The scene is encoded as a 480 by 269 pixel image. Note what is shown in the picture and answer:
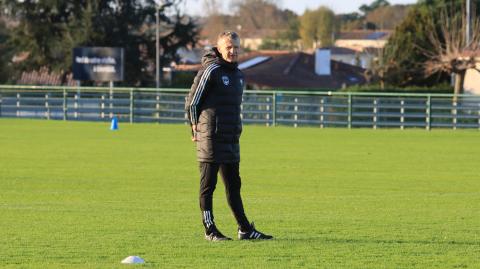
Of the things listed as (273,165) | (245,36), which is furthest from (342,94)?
(245,36)

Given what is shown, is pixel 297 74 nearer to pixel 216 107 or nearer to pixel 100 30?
pixel 100 30

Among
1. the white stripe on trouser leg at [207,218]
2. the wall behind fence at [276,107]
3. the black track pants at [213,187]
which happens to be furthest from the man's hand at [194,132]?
the wall behind fence at [276,107]

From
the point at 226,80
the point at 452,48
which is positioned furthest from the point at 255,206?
the point at 452,48

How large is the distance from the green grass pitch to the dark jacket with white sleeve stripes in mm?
912

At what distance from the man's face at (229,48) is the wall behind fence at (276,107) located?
30.7 m

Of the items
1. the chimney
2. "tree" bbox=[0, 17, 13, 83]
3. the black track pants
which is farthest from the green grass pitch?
the chimney

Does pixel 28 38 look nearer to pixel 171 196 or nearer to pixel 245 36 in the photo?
pixel 171 196

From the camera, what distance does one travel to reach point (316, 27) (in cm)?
14750

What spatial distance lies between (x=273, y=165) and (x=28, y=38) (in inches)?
1968

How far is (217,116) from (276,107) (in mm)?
33496

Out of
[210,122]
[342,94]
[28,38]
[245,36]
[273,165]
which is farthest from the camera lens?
[245,36]

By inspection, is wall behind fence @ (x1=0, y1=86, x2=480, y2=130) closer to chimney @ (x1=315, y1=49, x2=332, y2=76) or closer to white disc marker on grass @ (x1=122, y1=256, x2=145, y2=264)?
white disc marker on grass @ (x1=122, y1=256, x2=145, y2=264)

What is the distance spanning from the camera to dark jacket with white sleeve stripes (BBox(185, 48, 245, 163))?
11164 mm

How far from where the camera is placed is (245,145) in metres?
31.2
